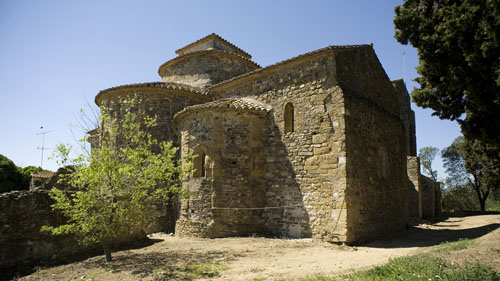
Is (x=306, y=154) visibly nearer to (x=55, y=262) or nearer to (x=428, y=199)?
Answer: (x=55, y=262)

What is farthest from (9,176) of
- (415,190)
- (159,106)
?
(415,190)

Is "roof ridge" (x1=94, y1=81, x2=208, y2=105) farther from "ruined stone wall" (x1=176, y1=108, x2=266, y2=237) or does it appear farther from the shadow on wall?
the shadow on wall

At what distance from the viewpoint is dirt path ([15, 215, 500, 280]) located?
6574mm

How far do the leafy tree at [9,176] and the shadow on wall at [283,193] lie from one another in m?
23.7

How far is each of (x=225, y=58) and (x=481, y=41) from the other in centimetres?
1124

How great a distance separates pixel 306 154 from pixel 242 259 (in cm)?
439

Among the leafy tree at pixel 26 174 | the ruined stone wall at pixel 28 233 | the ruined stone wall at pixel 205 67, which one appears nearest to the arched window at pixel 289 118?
the ruined stone wall at pixel 205 67

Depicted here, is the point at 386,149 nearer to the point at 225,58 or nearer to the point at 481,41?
the point at 481,41

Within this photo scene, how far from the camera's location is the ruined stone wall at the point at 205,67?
1606 cm

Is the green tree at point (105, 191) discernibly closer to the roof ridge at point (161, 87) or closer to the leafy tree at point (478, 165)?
the roof ridge at point (161, 87)

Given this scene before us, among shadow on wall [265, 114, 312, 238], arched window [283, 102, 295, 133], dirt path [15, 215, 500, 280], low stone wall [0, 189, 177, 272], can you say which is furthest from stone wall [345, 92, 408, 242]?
low stone wall [0, 189, 177, 272]

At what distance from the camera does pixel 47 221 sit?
26.6 ft

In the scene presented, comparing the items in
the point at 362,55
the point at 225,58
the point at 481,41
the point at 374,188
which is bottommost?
the point at 374,188

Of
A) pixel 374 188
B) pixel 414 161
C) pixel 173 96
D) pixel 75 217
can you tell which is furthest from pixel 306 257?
pixel 414 161
